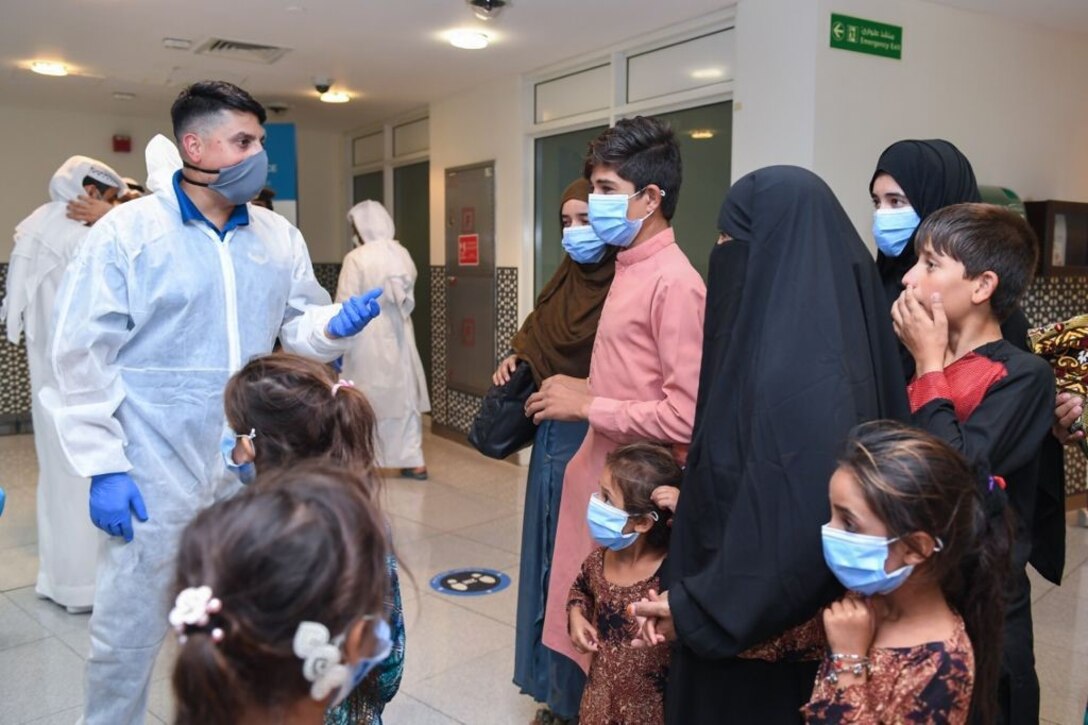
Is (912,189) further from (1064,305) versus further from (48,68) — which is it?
(48,68)

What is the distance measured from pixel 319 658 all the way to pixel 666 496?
93cm

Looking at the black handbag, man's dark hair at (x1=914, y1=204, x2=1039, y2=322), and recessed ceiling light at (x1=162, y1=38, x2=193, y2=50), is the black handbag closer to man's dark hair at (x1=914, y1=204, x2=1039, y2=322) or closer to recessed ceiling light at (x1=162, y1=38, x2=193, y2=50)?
man's dark hair at (x1=914, y1=204, x2=1039, y2=322)

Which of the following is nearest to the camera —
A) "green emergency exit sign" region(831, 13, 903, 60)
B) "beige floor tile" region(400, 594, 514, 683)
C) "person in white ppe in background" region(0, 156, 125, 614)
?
"beige floor tile" region(400, 594, 514, 683)

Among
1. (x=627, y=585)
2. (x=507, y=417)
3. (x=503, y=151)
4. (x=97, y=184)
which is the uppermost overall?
(x=503, y=151)

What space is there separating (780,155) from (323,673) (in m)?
3.55

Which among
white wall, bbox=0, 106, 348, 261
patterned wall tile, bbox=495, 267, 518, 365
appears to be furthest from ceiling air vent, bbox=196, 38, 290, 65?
white wall, bbox=0, 106, 348, 261

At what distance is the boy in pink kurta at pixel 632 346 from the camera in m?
1.86

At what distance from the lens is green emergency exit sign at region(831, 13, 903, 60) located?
12.7 feet

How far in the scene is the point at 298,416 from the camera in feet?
5.17

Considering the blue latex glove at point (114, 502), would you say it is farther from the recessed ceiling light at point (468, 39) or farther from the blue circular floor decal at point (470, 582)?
the recessed ceiling light at point (468, 39)

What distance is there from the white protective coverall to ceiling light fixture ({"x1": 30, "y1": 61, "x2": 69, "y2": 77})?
4.47 m

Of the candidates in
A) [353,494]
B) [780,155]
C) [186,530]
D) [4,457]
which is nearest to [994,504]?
[353,494]

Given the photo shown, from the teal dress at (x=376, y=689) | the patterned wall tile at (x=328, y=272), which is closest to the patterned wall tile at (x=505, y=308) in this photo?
the patterned wall tile at (x=328, y=272)

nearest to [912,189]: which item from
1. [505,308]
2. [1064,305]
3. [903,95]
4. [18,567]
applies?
[903,95]
